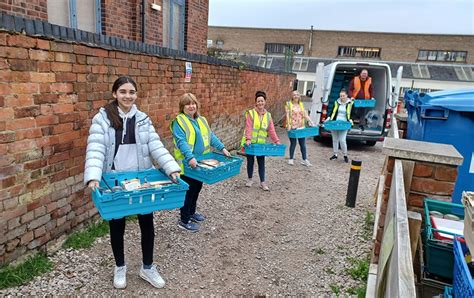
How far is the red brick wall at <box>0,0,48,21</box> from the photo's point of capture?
171 inches

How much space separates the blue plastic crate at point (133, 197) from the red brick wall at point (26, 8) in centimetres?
316

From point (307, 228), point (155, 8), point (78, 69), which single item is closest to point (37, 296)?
point (78, 69)

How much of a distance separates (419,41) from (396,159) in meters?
39.0

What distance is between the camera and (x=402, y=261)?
135 centimetres

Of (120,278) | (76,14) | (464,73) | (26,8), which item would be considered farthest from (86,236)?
(464,73)

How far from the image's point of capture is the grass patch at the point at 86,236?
11.3ft

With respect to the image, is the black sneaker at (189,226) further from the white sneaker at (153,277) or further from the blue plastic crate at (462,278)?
the blue plastic crate at (462,278)

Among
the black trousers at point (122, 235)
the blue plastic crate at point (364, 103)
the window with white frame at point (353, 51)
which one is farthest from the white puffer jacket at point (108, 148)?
the window with white frame at point (353, 51)

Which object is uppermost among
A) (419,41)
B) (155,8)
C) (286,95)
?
(419,41)

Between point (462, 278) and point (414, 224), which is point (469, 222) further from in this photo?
point (414, 224)

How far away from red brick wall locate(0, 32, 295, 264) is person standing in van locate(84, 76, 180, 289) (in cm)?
68

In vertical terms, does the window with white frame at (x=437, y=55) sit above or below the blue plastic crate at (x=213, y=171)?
above

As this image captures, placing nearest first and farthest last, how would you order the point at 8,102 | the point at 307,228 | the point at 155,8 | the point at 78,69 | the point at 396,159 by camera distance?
the point at 8,102 → the point at 396,159 → the point at 78,69 → the point at 307,228 → the point at 155,8

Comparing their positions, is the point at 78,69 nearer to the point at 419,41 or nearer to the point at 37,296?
the point at 37,296
